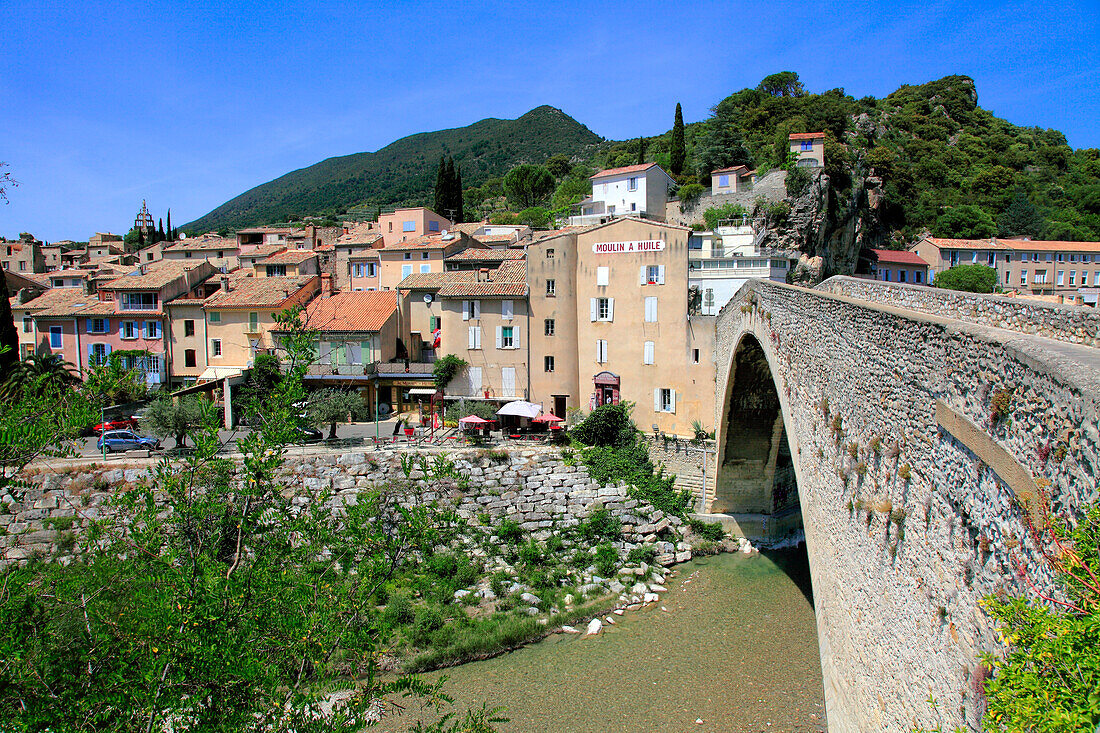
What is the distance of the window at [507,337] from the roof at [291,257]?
15065 millimetres

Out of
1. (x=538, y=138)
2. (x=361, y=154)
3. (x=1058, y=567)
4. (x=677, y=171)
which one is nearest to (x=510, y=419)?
(x=1058, y=567)

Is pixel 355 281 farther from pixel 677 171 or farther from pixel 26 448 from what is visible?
pixel 26 448

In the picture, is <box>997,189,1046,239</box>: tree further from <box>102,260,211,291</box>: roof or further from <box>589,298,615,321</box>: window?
<box>102,260,211,291</box>: roof

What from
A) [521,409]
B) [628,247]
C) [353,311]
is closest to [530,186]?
[353,311]

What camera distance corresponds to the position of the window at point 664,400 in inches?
892

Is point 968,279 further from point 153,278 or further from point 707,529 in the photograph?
point 153,278

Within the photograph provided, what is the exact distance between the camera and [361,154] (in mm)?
132750

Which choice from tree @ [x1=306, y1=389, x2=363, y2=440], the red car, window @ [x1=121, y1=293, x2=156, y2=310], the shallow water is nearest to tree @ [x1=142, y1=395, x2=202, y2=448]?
the red car

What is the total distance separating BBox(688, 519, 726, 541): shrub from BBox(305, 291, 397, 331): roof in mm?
14905

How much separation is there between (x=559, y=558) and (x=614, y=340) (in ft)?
29.1

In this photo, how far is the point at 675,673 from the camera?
12734 mm

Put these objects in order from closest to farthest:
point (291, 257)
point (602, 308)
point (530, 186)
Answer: point (602, 308), point (291, 257), point (530, 186)

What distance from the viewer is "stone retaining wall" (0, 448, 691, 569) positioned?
60.6 feet

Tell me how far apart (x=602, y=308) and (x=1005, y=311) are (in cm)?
1769
